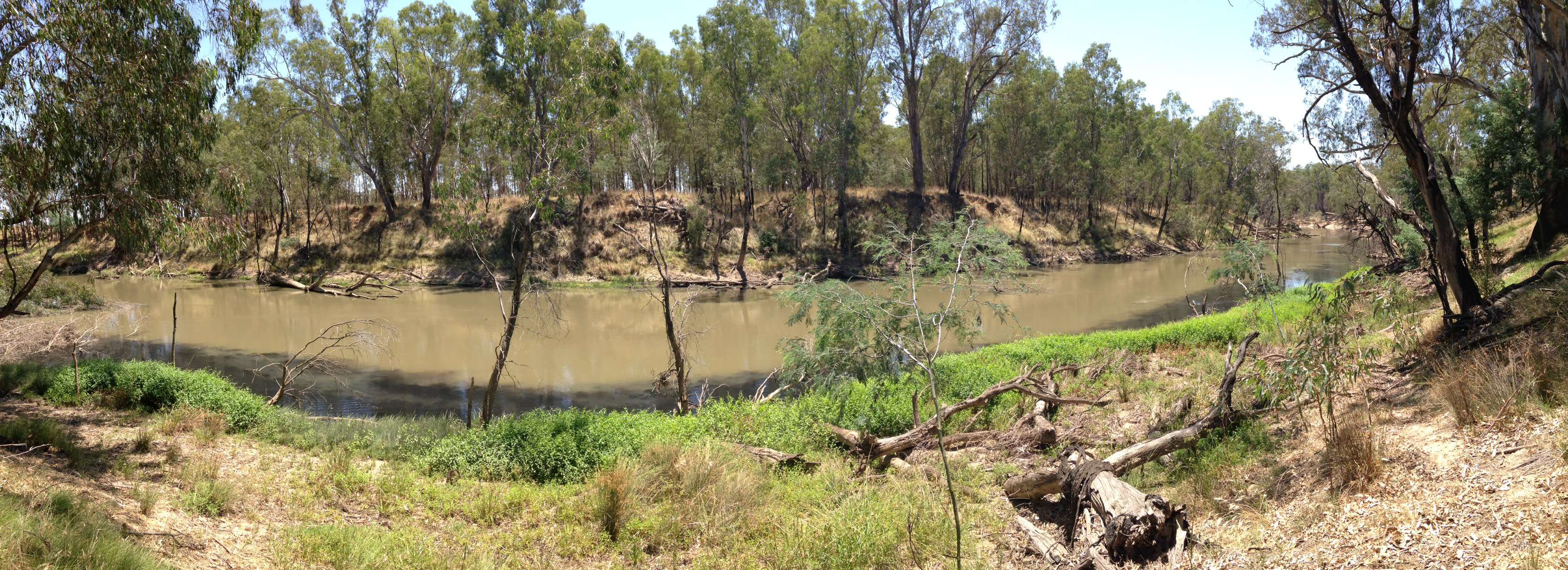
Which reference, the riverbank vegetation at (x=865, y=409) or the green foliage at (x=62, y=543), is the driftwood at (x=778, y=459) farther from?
the green foliage at (x=62, y=543)

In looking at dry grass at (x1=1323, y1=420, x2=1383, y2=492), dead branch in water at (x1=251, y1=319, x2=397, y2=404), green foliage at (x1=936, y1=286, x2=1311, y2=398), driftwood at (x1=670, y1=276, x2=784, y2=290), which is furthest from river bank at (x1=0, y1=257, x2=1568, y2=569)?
driftwood at (x1=670, y1=276, x2=784, y2=290)

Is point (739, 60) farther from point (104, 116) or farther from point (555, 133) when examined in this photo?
point (104, 116)

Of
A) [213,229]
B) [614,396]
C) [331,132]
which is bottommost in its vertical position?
[614,396]

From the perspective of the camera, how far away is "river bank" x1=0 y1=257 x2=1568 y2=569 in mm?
5000

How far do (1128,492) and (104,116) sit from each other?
11.3 m

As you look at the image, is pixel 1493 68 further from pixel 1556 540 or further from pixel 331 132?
pixel 331 132

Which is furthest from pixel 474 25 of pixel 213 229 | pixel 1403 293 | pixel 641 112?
pixel 1403 293

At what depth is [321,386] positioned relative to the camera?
16.1 m

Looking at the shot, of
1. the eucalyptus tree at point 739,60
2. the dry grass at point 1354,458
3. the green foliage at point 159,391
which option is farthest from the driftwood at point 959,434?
the eucalyptus tree at point 739,60

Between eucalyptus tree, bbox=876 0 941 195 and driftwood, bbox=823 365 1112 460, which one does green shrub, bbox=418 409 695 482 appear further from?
eucalyptus tree, bbox=876 0 941 195

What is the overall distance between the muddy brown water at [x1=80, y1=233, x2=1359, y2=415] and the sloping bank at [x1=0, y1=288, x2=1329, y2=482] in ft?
7.13

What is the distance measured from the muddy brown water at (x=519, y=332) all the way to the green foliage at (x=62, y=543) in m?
7.20

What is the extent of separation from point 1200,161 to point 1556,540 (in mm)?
60491

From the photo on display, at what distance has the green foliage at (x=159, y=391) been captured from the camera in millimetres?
11148
